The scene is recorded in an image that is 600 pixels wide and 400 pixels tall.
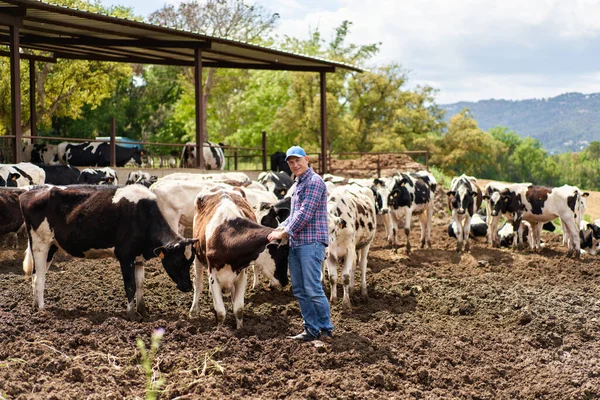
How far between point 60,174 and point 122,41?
444 centimetres

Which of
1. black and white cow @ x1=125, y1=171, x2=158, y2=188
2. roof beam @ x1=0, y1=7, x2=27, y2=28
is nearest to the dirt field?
black and white cow @ x1=125, y1=171, x2=158, y2=188

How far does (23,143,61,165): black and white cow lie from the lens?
23.6 m

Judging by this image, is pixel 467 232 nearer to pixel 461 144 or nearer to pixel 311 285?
pixel 311 285

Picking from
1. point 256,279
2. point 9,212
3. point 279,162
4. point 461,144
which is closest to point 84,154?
point 279,162

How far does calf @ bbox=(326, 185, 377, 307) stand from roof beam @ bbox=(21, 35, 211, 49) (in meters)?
10.4

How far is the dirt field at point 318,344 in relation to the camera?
6.70 m

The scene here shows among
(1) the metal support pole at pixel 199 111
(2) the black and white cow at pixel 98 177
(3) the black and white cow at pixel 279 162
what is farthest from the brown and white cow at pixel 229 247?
(3) the black and white cow at pixel 279 162

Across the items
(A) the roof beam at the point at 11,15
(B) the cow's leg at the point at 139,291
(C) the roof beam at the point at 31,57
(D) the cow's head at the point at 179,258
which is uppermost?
(C) the roof beam at the point at 31,57

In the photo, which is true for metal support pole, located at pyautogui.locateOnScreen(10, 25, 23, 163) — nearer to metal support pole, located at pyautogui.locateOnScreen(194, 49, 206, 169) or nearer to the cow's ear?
metal support pole, located at pyautogui.locateOnScreen(194, 49, 206, 169)

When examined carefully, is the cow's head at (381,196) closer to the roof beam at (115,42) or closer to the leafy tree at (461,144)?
the roof beam at (115,42)

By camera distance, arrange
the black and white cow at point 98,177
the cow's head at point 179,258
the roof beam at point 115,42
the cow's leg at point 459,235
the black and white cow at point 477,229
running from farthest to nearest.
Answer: the roof beam at point 115,42
the black and white cow at point 477,229
the black and white cow at point 98,177
the cow's leg at point 459,235
the cow's head at point 179,258

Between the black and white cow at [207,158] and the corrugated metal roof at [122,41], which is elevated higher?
the corrugated metal roof at [122,41]

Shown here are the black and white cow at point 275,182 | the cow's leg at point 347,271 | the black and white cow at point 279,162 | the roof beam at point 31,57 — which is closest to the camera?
the cow's leg at point 347,271

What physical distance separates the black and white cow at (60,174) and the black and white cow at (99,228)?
8.46 meters
